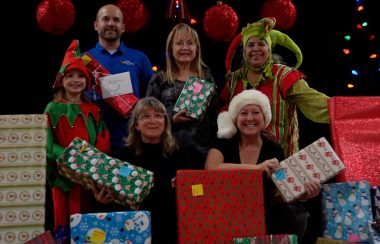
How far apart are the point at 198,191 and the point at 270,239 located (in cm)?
47

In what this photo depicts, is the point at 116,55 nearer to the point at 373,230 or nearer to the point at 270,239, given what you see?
the point at 270,239

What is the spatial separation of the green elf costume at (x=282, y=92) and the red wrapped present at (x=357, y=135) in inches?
5.6

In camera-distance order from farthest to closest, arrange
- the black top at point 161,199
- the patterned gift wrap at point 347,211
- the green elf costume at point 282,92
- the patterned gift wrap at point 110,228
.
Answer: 1. the green elf costume at point 282,92
2. the black top at point 161,199
3. the patterned gift wrap at point 347,211
4. the patterned gift wrap at point 110,228

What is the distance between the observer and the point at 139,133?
3480mm

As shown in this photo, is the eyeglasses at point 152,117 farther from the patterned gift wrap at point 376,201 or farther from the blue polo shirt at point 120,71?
the patterned gift wrap at point 376,201

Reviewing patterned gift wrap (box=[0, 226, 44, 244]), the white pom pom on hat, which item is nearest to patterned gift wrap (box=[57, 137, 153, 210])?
patterned gift wrap (box=[0, 226, 44, 244])

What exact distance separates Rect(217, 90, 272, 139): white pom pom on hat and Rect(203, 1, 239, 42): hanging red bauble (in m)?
1.42

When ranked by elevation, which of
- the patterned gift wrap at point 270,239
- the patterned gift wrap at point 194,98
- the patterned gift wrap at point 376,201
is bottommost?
the patterned gift wrap at point 270,239

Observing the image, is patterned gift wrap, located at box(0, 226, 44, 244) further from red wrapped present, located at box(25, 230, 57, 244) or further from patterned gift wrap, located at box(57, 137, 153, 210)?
patterned gift wrap, located at box(57, 137, 153, 210)

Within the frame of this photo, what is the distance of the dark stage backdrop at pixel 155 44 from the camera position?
5.19m

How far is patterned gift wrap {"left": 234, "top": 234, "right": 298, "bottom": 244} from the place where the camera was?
2.86m

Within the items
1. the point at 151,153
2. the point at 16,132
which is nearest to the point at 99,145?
the point at 151,153

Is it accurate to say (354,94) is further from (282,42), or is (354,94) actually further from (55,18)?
(55,18)

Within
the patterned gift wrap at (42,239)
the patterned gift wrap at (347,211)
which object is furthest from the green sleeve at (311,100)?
the patterned gift wrap at (42,239)
